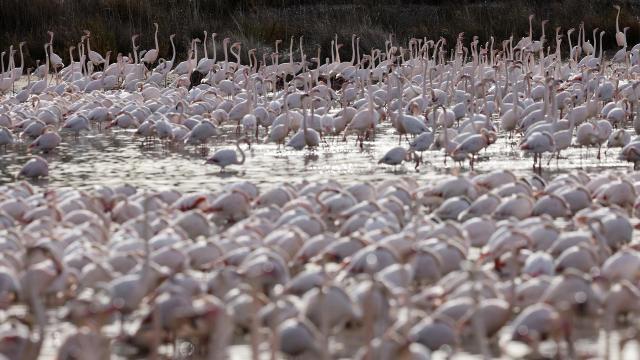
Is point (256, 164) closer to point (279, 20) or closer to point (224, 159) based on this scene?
point (224, 159)

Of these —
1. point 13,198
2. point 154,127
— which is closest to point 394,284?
point 13,198

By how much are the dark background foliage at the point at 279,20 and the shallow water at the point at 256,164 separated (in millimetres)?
9674

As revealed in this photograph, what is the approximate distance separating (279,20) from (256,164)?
533 inches

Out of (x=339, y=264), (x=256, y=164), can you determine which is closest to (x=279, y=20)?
(x=256, y=164)

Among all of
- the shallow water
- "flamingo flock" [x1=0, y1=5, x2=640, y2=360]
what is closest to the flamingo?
"flamingo flock" [x1=0, y1=5, x2=640, y2=360]

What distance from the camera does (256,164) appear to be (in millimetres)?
13625

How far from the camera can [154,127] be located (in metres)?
15.1

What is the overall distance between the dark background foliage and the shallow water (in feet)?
31.7

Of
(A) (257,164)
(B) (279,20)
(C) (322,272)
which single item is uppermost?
(B) (279,20)

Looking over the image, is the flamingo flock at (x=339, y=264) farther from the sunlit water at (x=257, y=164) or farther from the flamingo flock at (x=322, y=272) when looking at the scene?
the sunlit water at (x=257, y=164)

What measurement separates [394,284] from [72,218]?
2918 mm

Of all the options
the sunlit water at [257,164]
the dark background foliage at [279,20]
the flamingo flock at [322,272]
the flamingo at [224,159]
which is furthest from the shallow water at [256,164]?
the dark background foliage at [279,20]

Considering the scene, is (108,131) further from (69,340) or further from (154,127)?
(69,340)

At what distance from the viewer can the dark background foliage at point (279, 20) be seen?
25.1m
